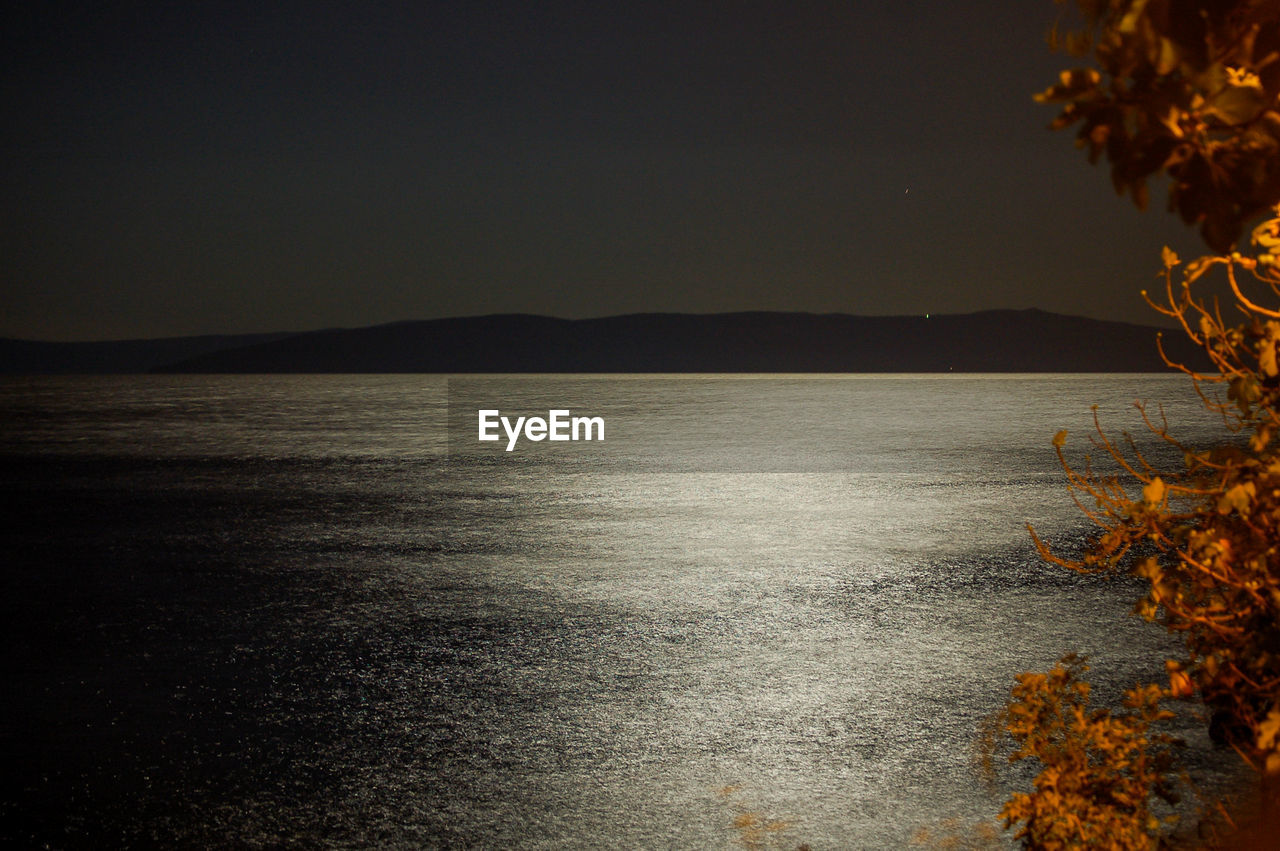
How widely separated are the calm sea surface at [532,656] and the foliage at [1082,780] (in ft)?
2.33

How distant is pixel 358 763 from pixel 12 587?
5000 mm

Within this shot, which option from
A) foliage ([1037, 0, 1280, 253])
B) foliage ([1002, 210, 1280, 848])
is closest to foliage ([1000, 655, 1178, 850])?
foliage ([1002, 210, 1280, 848])

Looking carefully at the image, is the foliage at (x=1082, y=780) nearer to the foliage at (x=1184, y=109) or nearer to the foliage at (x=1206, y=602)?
the foliage at (x=1206, y=602)

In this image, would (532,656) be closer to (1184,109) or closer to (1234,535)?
(1234,535)

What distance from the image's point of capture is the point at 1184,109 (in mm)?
1385

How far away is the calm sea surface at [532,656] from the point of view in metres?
3.69

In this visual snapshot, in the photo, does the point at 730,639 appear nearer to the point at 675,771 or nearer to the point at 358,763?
the point at 675,771

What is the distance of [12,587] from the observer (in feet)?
25.2

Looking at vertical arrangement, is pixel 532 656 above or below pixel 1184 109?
below

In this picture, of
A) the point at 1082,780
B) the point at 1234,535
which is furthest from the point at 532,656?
the point at 1234,535

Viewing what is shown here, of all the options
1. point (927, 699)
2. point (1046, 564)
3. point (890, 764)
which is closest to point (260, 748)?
point (890, 764)

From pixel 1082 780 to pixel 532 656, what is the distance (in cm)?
330

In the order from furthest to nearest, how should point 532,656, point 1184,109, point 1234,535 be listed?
1. point 532,656
2. point 1234,535
3. point 1184,109

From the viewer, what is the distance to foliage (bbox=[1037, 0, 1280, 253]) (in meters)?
1.34
